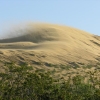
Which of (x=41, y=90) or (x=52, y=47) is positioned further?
(x=52, y=47)

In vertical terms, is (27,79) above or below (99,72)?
above

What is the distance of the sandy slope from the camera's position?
64688 mm

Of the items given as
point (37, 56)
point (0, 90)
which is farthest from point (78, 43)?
point (0, 90)

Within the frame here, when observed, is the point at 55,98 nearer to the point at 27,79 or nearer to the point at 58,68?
the point at 27,79

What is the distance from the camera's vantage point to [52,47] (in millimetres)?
76000

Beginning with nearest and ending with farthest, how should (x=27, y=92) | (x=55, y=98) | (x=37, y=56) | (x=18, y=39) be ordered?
1. (x=55, y=98)
2. (x=27, y=92)
3. (x=37, y=56)
4. (x=18, y=39)

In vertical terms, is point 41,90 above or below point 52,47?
above

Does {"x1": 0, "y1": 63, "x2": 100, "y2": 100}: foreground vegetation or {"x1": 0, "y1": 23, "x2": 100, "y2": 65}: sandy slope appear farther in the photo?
{"x1": 0, "y1": 23, "x2": 100, "y2": 65}: sandy slope

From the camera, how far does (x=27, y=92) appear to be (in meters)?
39.2

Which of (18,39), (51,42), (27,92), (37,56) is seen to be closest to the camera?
(27,92)

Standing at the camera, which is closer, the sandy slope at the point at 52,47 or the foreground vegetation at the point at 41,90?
the foreground vegetation at the point at 41,90

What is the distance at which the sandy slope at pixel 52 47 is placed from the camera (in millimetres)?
64688

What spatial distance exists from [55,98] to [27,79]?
5.55m

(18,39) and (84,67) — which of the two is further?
(18,39)
